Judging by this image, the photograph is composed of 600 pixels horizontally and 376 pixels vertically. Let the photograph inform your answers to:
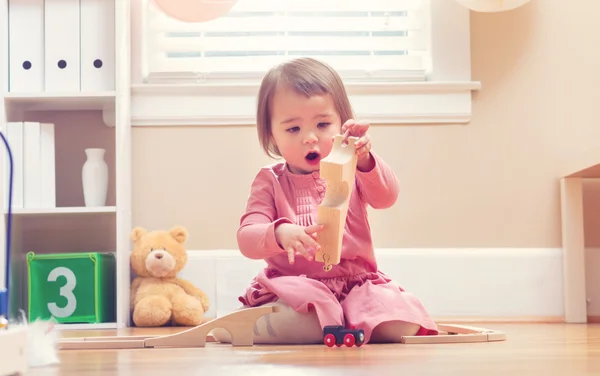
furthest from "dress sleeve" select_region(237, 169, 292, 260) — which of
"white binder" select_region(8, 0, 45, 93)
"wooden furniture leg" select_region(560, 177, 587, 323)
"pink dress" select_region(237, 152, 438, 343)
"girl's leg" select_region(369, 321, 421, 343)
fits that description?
"wooden furniture leg" select_region(560, 177, 587, 323)

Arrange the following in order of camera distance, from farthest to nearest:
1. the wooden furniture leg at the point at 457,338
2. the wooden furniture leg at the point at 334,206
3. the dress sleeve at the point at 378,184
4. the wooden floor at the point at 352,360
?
Result: the dress sleeve at the point at 378,184 → the wooden furniture leg at the point at 457,338 → the wooden furniture leg at the point at 334,206 → the wooden floor at the point at 352,360

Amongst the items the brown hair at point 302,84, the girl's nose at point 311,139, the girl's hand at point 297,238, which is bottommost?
the girl's hand at point 297,238

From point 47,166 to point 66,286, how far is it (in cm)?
29

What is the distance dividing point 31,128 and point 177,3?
45cm

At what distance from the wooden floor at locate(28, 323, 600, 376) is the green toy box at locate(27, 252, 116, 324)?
693mm

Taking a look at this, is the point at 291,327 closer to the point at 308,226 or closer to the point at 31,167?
the point at 308,226

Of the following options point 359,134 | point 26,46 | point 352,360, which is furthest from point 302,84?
point 26,46

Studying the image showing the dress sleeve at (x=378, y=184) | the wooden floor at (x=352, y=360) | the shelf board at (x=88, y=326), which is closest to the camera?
the wooden floor at (x=352, y=360)

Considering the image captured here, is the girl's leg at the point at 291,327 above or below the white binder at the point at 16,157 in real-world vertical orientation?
below

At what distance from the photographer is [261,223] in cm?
151

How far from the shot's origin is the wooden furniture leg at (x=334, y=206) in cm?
122

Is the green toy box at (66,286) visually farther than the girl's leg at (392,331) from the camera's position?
Yes

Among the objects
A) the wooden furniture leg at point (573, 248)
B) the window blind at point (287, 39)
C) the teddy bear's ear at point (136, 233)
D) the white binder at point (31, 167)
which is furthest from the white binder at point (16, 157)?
the wooden furniture leg at point (573, 248)

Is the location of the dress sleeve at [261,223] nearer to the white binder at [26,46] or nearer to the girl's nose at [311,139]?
the girl's nose at [311,139]
